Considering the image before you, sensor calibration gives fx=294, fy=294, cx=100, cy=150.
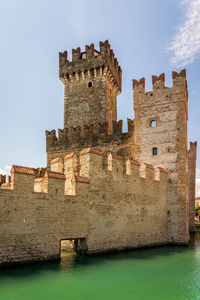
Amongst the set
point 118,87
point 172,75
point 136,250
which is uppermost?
point 118,87

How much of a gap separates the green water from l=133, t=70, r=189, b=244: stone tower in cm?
467

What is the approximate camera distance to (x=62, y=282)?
8375 mm

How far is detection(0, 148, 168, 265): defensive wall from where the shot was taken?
32.6 ft

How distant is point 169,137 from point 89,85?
8852 mm

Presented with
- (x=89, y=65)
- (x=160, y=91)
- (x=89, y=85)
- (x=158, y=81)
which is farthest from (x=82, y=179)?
(x=89, y=65)

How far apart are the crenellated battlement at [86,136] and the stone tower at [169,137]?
1.06 meters

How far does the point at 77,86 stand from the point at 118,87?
4.00 meters

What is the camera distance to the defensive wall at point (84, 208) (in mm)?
9930

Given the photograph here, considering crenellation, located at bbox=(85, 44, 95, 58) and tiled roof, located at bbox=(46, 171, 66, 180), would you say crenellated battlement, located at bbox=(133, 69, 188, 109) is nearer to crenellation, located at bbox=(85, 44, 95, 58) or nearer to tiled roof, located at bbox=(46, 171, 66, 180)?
crenellation, located at bbox=(85, 44, 95, 58)

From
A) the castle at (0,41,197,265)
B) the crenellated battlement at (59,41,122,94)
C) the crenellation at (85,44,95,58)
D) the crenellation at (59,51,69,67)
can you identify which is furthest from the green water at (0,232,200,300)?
the crenellation at (59,51,69,67)

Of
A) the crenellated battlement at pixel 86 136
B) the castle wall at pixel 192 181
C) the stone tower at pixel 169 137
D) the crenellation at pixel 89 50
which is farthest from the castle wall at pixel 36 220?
the castle wall at pixel 192 181

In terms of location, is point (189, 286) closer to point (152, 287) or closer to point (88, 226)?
point (152, 287)

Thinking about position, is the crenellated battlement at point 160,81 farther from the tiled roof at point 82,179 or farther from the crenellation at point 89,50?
the tiled roof at point 82,179

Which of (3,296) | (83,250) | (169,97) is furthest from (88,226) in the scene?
(169,97)
